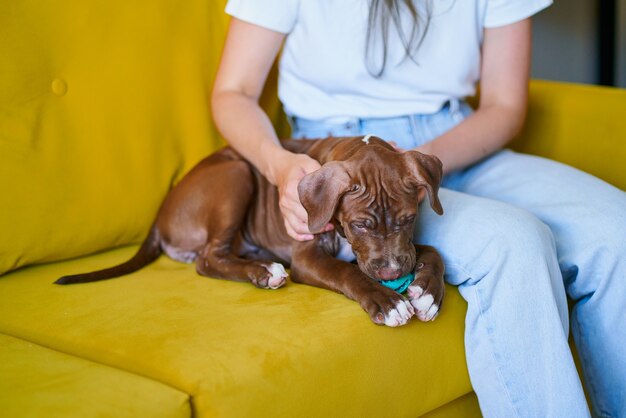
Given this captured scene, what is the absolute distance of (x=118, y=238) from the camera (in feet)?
7.72

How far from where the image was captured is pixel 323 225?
70.8 inches

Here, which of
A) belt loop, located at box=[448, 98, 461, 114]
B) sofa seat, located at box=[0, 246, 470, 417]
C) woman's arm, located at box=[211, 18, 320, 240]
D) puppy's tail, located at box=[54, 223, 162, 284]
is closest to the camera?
sofa seat, located at box=[0, 246, 470, 417]

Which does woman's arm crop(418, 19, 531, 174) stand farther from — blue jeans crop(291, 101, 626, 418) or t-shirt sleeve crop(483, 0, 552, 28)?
blue jeans crop(291, 101, 626, 418)

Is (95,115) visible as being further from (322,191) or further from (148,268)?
(322,191)

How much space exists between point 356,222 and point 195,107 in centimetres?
88

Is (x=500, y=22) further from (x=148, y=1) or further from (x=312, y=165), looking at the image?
(x=148, y=1)

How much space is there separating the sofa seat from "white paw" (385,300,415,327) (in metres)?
0.03

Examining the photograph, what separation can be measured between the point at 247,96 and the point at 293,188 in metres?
0.53

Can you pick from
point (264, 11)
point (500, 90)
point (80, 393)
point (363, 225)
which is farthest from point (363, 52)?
point (80, 393)

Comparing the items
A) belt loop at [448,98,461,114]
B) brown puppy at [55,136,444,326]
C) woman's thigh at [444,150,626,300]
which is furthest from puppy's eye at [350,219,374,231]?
belt loop at [448,98,461,114]

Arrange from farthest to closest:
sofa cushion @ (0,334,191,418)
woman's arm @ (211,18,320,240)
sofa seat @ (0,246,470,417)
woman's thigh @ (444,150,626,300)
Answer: woman's arm @ (211,18,320,240) < woman's thigh @ (444,150,626,300) < sofa seat @ (0,246,470,417) < sofa cushion @ (0,334,191,418)

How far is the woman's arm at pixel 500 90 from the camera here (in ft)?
7.60

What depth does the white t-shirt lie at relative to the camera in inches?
91.2

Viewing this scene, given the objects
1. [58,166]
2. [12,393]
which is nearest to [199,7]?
[58,166]
